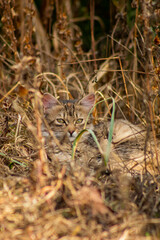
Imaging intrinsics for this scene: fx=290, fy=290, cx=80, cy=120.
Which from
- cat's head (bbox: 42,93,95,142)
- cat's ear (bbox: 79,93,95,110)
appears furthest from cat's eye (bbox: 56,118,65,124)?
cat's ear (bbox: 79,93,95,110)

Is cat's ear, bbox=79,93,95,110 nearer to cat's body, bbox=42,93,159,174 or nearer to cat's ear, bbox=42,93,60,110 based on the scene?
cat's body, bbox=42,93,159,174

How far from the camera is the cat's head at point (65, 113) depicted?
9.61 feet

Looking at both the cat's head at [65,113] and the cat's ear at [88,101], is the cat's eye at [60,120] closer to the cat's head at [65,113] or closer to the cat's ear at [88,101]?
the cat's head at [65,113]

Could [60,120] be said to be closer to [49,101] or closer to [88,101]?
[49,101]

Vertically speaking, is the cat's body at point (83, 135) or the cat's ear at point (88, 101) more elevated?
the cat's ear at point (88, 101)

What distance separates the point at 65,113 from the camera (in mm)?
2973

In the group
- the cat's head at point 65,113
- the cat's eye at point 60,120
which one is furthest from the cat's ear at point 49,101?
the cat's eye at point 60,120

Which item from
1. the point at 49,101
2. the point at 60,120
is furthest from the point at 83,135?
the point at 49,101

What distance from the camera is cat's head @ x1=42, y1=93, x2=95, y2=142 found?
293 cm

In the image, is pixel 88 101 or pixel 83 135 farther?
pixel 88 101

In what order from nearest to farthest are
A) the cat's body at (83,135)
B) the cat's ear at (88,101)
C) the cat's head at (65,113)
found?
the cat's body at (83,135) < the cat's head at (65,113) < the cat's ear at (88,101)

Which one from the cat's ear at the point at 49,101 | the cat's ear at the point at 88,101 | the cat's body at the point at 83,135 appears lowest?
the cat's body at the point at 83,135

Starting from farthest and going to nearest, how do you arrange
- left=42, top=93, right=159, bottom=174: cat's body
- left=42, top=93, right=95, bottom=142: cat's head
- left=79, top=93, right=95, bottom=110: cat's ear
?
1. left=79, top=93, right=95, bottom=110: cat's ear
2. left=42, top=93, right=95, bottom=142: cat's head
3. left=42, top=93, right=159, bottom=174: cat's body

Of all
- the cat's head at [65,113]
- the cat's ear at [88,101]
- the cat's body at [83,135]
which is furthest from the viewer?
the cat's ear at [88,101]
